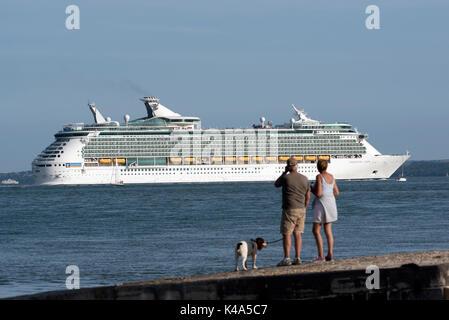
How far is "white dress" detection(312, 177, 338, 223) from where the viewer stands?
1234 cm

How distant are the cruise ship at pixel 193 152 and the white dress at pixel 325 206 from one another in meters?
89.7

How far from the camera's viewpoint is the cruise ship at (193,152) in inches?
4080

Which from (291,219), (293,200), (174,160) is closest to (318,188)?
(293,200)

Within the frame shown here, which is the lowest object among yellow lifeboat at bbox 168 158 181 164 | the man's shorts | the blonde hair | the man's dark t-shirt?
the man's shorts

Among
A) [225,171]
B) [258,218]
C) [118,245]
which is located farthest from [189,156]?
[118,245]

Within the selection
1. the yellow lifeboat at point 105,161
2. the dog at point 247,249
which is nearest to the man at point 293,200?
the dog at point 247,249

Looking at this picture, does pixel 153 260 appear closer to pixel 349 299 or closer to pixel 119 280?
pixel 119 280

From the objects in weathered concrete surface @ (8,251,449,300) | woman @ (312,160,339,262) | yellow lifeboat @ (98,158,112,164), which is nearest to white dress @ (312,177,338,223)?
woman @ (312,160,339,262)

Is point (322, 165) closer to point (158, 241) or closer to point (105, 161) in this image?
point (158, 241)

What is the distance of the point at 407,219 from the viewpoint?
3531 cm

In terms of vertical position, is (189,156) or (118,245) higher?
(189,156)

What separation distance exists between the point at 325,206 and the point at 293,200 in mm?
418

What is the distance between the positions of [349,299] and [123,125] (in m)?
102

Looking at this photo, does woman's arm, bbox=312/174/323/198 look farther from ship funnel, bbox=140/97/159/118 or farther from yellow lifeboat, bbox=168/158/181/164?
ship funnel, bbox=140/97/159/118
